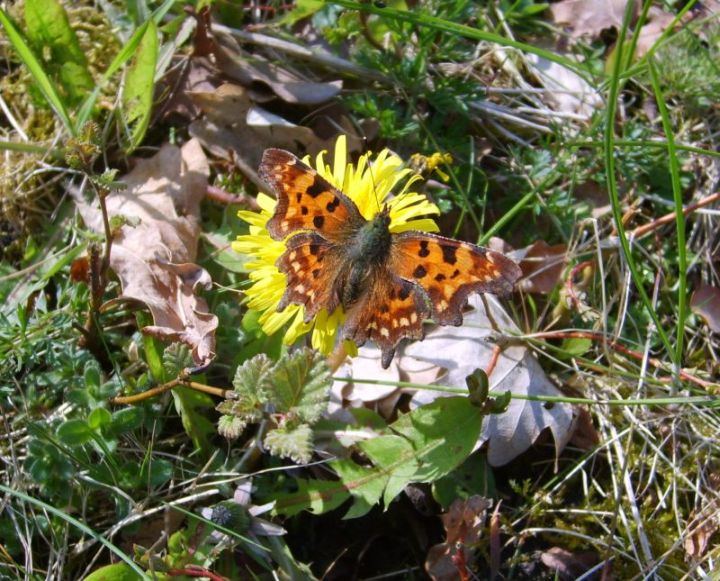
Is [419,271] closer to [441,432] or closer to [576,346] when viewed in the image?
[441,432]

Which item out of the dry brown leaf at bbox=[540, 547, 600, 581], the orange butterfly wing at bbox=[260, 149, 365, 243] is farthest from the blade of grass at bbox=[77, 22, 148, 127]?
the dry brown leaf at bbox=[540, 547, 600, 581]

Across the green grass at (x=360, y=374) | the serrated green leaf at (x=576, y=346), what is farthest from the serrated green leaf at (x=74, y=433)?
the serrated green leaf at (x=576, y=346)

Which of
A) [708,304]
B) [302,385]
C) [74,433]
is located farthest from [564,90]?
[74,433]

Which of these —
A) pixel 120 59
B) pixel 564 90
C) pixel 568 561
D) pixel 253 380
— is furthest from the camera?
pixel 564 90

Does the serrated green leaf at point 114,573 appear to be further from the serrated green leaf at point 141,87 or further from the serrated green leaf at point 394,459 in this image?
the serrated green leaf at point 141,87

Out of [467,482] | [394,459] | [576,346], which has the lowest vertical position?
[467,482]

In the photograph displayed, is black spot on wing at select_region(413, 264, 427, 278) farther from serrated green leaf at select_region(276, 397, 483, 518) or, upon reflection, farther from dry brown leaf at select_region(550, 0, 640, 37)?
dry brown leaf at select_region(550, 0, 640, 37)
